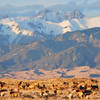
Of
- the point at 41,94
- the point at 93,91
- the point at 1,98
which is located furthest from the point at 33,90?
the point at 93,91

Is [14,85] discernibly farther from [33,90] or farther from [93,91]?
[93,91]

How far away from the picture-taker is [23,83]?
41156 millimetres

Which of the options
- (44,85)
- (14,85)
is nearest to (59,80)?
(44,85)

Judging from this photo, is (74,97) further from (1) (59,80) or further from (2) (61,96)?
(1) (59,80)

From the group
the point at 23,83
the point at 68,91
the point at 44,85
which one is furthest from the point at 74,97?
the point at 23,83

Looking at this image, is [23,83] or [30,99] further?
[23,83]

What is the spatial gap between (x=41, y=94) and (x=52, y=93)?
1111 millimetres

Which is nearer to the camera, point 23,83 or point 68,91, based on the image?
point 68,91

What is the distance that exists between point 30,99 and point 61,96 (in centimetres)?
306

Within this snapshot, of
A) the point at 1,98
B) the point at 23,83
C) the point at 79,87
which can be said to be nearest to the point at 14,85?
the point at 23,83

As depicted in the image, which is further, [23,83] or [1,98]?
[23,83]

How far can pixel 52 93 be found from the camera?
125 ft

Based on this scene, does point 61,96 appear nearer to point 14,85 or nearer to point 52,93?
point 52,93

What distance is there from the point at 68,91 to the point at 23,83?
5.46m
